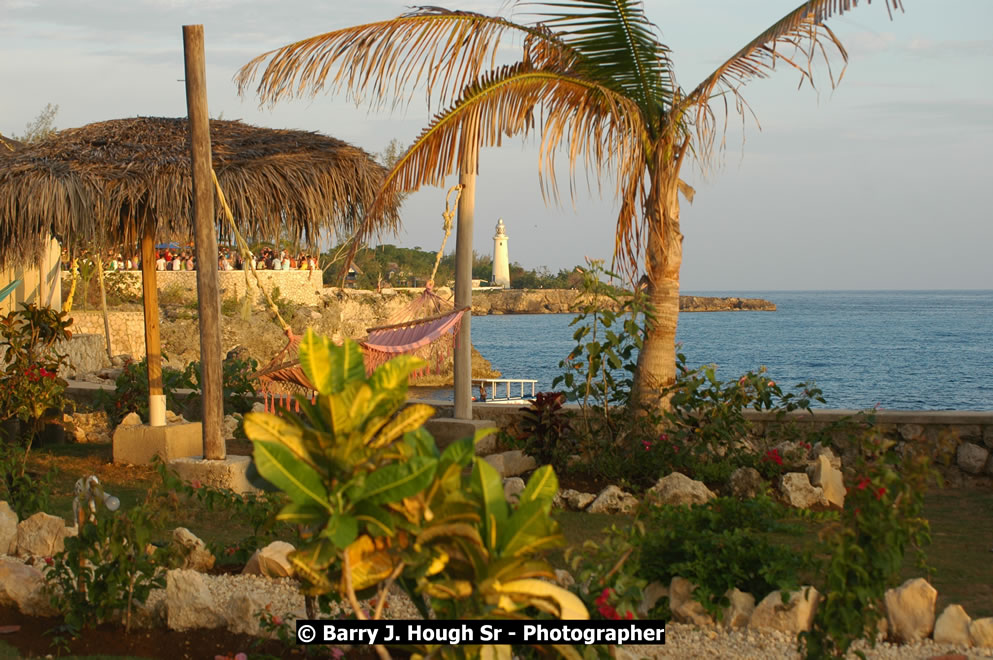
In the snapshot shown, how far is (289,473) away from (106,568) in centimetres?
152

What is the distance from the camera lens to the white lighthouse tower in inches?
2500

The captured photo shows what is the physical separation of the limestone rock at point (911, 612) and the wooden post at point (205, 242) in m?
3.97

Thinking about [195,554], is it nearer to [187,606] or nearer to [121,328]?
[187,606]

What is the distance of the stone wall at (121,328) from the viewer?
18391 millimetres

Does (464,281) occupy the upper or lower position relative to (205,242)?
lower

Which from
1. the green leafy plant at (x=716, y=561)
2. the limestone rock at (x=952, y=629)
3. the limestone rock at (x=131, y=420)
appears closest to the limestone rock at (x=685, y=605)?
the green leafy plant at (x=716, y=561)

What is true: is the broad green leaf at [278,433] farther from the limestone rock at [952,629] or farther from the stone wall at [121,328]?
the stone wall at [121,328]

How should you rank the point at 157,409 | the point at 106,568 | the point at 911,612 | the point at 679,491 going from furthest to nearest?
1. the point at 157,409
2. the point at 679,491
3. the point at 911,612
4. the point at 106,568

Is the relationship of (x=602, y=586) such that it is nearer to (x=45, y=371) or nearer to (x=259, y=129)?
(x=45, y=371)

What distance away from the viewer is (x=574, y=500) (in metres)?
4.97

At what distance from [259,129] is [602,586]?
5298mm

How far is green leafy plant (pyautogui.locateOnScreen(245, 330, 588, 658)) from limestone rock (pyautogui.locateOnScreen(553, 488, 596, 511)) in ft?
10.4

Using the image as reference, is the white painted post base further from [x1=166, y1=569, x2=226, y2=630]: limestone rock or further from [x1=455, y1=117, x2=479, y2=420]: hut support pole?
[x1=166, y1=569, x2=226, y2=630]: limestone rock

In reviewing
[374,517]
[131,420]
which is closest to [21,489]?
[131,420]
